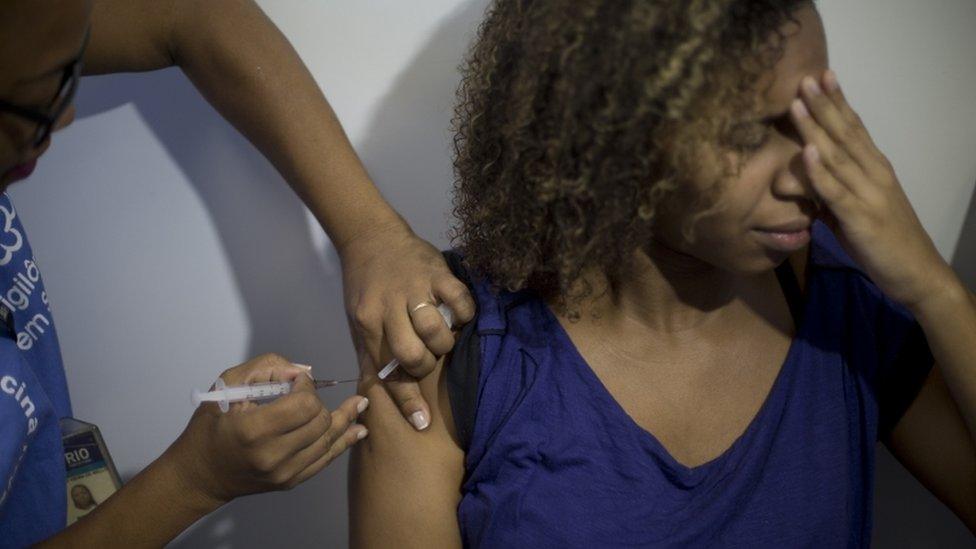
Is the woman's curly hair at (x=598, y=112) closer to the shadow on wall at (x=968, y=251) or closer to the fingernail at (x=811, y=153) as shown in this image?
the fingernail at (x=811, y=153)

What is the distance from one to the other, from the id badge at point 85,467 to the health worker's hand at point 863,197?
983 millimetres

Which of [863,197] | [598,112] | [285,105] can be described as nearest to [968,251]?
[863,197]

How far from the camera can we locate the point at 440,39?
47.3 inches

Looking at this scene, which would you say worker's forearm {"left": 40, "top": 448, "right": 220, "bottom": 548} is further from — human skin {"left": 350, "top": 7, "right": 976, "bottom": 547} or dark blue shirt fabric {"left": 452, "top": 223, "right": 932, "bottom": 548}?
dark blue shirt fabric {"left": 452, "top": 223, "right": 932, "bottom": 548}

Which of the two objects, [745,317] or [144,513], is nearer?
[144,513]

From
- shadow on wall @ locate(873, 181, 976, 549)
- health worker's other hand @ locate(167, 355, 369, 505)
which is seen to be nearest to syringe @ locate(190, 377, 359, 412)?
health worker's other hand @ locate(167, 355, 369, 505)

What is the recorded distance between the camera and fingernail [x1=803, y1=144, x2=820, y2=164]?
2.59ft

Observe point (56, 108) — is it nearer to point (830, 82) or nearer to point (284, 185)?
point (284, 185)

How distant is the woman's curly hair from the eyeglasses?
40 cm

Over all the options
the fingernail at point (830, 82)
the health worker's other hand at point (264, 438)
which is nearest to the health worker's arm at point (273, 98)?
the health worker's other hand at point (264, 438)

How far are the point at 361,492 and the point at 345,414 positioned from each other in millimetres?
104

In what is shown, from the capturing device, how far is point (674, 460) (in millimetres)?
921

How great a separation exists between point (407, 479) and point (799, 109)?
0.58 m

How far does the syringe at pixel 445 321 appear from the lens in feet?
3.05
